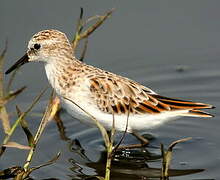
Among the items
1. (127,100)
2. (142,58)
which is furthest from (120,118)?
(142,58)

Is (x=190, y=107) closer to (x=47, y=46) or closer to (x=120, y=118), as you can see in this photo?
(x=120, y=118)

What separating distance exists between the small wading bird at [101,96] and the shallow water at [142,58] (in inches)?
24.4

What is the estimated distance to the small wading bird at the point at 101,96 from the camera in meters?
7.78

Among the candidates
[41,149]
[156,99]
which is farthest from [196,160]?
[41,149]

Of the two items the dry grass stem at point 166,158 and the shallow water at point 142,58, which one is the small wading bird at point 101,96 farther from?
the dry grass stem at point 166,158

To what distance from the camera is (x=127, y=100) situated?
796 centimetres

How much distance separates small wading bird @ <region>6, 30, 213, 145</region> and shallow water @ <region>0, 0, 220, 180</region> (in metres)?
0.62

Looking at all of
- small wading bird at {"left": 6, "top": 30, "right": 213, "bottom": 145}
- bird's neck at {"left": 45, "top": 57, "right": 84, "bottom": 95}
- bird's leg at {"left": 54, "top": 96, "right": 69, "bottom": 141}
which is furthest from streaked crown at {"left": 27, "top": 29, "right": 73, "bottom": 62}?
bird's leg at {"left": 54, "top": 96, "right": 69, "bottom": 141}

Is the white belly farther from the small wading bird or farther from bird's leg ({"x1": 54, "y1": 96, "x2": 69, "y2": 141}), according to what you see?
bird's leg ({"x1": 54, "y1": 96, "x2": 69, "y2": 141})

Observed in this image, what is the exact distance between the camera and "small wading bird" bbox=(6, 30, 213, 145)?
7.78 metres

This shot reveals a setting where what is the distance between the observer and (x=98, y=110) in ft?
25.6

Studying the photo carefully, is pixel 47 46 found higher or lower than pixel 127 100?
higher

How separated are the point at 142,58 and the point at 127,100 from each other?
8.88ft

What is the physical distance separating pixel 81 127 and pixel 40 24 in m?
2.73
